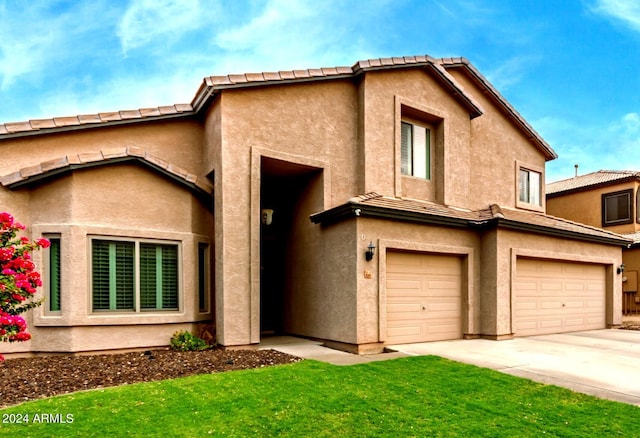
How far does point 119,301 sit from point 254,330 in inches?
123

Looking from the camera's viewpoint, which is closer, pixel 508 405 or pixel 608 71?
pixel 508 405

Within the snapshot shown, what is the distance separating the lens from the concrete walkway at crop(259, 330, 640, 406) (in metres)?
6.96

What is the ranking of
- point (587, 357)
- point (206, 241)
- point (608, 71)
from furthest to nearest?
point (608, 71)
point (206, 241)
point (587, 357)

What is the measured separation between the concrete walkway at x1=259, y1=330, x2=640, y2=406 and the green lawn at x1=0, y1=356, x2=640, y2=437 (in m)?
0.80

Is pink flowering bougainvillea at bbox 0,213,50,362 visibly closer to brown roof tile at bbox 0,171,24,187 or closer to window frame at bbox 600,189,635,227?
brown roof tile at bbox 0,171,24,187

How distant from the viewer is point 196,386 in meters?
6.46

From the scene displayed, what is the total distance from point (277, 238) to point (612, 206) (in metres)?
19.7

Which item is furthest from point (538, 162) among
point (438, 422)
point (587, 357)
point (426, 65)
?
point (438, 422)

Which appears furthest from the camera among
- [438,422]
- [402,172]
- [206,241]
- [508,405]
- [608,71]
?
[608,71]

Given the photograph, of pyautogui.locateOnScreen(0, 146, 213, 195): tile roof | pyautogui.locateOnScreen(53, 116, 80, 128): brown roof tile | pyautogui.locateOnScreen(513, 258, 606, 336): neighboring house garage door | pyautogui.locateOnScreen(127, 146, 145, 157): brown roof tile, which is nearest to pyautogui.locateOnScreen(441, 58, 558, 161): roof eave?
pyautogui.locateOnScreen(513, 258, 606, 336): neighboring house garage door

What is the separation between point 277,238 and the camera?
13758 millimetres

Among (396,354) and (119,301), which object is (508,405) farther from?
(119,301)

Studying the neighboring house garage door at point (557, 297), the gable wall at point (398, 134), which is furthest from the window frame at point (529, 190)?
the gable wall at point (398, 134)

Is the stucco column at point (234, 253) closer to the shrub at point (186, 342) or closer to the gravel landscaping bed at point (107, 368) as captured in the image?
the shrub at point (186, 342)
